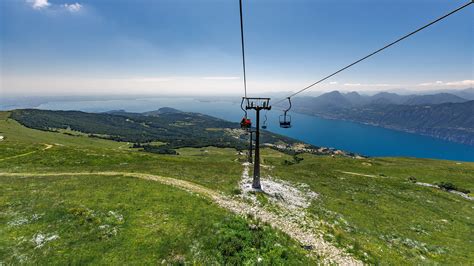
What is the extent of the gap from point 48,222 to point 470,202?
62.0 metres

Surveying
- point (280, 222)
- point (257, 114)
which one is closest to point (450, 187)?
point (257, 114)

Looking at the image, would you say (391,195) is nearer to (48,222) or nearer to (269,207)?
(269,207)

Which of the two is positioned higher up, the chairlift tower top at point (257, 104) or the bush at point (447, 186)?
the chairlift tower top at point (257, 104)

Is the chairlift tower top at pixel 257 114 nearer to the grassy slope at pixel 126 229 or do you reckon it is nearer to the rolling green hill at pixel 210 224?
the rolling green hill at pixel 210 224

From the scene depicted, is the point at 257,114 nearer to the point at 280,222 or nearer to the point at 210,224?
the point at 280,222

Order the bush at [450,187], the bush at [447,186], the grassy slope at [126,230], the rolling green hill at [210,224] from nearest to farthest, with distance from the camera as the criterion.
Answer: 1. the grassy slope at [126,230]
2. the rolling green hill at [210,224]
3. the bush at [450,187]
4. the bush at [447,186]

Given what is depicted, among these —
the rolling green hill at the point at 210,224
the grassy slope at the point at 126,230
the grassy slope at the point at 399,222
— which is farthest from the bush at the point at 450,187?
the grassy slope at the point at 126,230

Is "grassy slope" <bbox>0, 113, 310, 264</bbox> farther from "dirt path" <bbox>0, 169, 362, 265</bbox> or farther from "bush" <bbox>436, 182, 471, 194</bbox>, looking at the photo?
"bush" <bbox>436, 182, 471, 194</bbox>

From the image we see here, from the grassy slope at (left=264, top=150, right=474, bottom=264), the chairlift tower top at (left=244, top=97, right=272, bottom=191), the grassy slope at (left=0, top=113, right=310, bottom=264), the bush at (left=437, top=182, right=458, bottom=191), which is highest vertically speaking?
the chairlift tower top at (left=244, top=97, right=272, bottom=191)

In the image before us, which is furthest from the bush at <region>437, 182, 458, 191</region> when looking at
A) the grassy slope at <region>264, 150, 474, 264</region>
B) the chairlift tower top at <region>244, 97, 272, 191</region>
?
the chairlift tower top at <region>244, 97, 272, 191</region>

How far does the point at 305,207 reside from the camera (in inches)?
1052

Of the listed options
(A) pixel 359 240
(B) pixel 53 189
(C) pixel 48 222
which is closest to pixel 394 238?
(A) pixel 359 240

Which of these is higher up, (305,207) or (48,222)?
(48,222)

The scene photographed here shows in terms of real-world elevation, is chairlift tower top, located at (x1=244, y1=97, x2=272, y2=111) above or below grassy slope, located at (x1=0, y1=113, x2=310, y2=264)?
above
